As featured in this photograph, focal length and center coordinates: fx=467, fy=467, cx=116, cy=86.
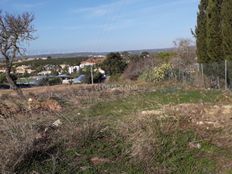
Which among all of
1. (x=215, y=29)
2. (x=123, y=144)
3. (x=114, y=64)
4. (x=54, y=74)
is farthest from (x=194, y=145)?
(x=54, y=74)

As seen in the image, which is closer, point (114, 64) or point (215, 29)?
point (215, 29)

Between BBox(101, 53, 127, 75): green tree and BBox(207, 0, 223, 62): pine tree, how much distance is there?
23974mm

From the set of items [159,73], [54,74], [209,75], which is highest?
[209,75]

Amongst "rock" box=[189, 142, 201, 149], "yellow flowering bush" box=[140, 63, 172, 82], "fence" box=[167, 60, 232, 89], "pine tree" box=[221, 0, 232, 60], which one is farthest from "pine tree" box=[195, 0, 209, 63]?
"rock" box=[189, 142, 201, 149]

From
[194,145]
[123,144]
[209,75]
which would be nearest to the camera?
[123,144]

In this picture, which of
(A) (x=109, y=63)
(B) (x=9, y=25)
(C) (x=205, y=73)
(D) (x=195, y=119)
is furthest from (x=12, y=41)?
(A) (x=109, y=63)

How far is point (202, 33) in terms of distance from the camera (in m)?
28.2

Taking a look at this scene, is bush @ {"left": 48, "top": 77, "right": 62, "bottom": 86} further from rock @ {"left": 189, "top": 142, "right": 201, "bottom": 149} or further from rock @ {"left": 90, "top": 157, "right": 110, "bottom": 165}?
rock @ {"left": 90, "top": 157, "right": 110, "bottom": 165}

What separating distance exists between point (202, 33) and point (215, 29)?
346cm

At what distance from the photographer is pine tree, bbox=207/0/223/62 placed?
80.6 ft

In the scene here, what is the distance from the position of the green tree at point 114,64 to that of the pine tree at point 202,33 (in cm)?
2030

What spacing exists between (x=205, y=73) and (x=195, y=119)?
51.2ft

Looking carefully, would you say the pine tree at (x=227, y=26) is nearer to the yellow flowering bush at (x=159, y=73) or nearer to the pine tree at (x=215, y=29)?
the pine tree at (x=215, y=29)

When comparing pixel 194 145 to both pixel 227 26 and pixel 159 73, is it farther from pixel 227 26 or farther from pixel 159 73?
pixel 159 73
